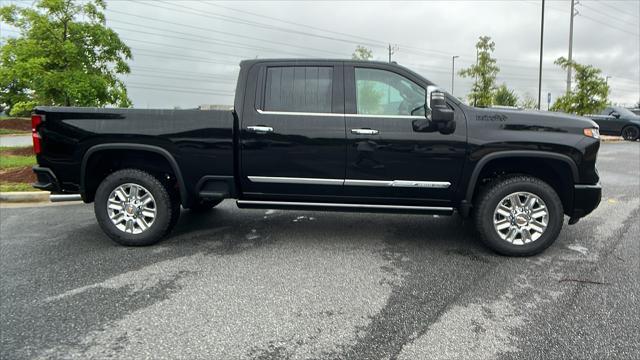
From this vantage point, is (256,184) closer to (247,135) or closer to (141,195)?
(247,135)

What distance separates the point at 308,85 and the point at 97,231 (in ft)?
10.5

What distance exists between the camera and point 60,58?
34.0 feet

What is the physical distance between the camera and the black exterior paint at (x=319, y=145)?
432 centimetres

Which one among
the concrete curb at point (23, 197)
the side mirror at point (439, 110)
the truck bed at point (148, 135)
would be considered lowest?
the concrete curb at point (23, 197)

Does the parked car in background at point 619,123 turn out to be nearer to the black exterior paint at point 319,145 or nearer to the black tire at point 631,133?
the black tire at point 631,133

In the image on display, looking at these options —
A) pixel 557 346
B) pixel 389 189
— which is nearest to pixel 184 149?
pixel 389 189

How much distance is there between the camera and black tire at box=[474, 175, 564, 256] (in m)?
4.33

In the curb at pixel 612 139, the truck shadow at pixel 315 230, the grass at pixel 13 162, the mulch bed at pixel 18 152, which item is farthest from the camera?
the curb at pixel 612 139

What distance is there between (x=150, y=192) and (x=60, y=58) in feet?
25.7

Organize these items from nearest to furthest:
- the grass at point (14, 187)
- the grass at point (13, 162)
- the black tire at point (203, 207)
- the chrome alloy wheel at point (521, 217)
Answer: the chrome alloy wheel at point (521, 217), the black tire at point (203, 207), the grass at point (14, 187), the grass at point (13, 162)

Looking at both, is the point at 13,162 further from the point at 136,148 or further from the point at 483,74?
the point at 483,74

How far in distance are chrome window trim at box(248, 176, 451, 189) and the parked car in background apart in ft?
70.2

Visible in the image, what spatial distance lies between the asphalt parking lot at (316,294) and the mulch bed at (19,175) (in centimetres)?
334

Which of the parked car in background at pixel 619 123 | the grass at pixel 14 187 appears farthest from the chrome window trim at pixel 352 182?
the parked car in background at pixel 619 123
